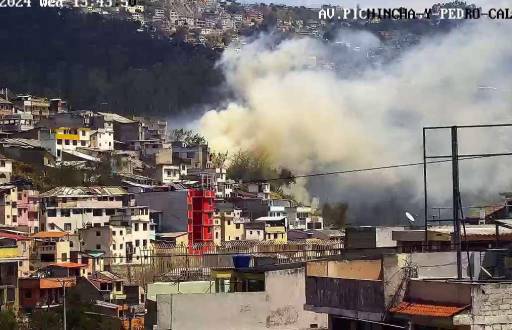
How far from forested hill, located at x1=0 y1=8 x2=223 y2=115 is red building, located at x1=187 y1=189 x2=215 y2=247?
31.0m

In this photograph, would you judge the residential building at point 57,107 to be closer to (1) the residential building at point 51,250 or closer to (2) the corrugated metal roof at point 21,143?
(2) the corrugated metal roof at point 21,143

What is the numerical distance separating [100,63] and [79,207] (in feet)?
168

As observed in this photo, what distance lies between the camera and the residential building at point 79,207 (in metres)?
43.7

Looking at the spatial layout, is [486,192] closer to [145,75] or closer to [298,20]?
[145,75]

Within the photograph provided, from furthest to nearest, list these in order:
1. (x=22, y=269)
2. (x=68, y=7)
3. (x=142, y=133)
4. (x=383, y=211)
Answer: (x=68, y=7) → (x=142, y=133) → (x=383, y=211) → (x=22, y=269)

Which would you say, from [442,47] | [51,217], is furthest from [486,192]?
[442,47]

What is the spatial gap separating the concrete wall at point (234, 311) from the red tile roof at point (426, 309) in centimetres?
426

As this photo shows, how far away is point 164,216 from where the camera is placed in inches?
1871

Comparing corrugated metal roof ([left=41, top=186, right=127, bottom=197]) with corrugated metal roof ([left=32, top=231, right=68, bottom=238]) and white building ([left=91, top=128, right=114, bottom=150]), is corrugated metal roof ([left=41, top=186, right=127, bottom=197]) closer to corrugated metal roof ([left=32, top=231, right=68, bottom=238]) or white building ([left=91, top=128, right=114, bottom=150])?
corrugated metal roof ([left=32, top=231, right=68, bottom=238])

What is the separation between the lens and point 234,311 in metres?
13.6

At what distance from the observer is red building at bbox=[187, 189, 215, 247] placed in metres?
47.1

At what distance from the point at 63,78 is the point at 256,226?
129ft

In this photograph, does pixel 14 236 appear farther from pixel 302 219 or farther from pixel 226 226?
pixel 302 219

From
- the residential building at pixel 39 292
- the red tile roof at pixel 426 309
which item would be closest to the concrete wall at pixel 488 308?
the red tile roof at pixel 426 309
